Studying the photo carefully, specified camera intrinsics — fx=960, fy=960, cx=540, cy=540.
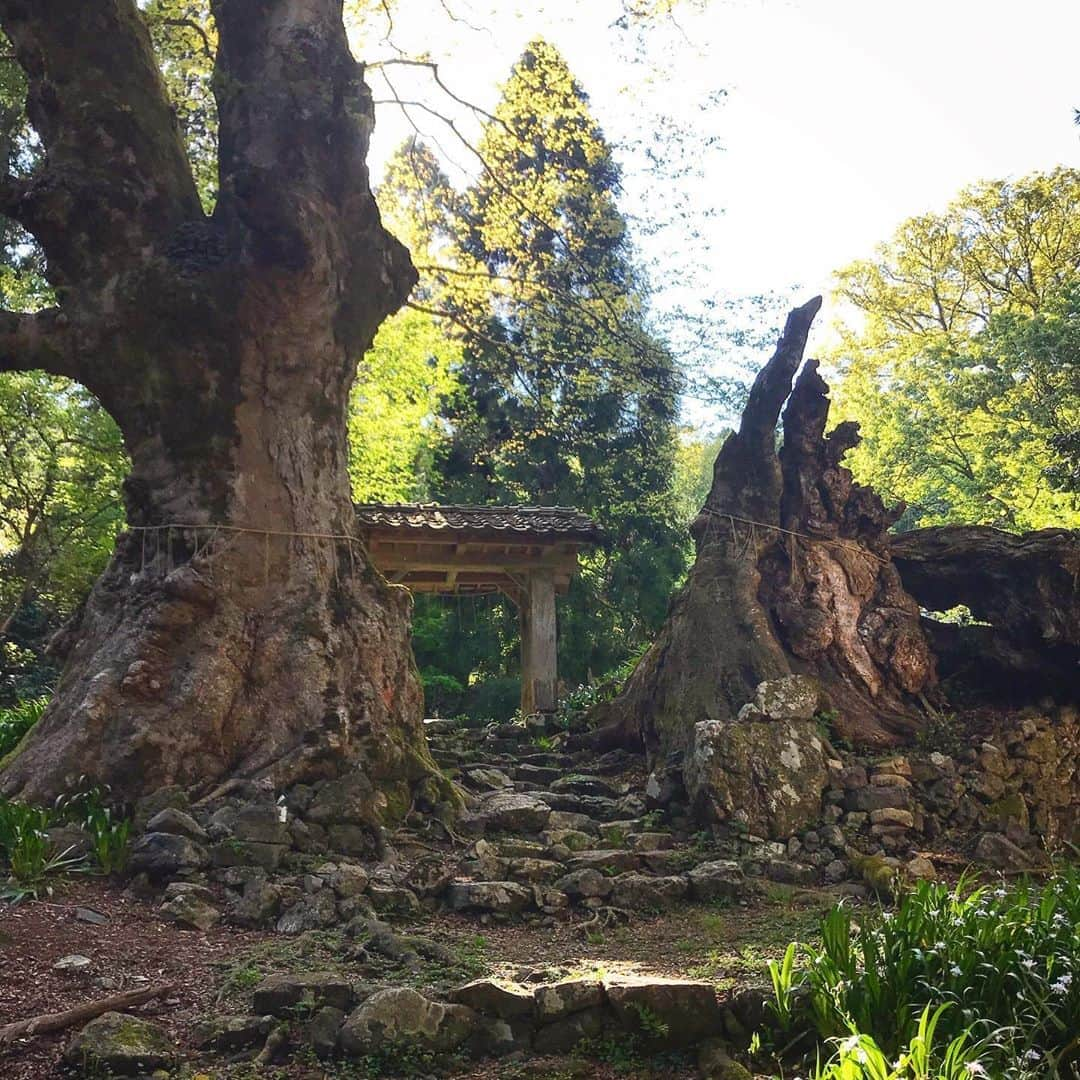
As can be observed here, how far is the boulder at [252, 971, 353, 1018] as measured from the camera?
346 centimetres

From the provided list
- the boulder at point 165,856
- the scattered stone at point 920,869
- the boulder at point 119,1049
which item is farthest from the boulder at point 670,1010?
the scattered stone at point 920,869

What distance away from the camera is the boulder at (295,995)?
11.3 feet

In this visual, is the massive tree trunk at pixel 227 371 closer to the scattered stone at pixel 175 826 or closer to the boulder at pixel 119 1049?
the scattered stone at pixel 175 826

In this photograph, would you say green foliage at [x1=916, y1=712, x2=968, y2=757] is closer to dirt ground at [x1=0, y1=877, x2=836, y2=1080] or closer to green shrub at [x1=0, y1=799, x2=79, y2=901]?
dirt ground at [x1=0, y1=877, x2=836, y2=1080]

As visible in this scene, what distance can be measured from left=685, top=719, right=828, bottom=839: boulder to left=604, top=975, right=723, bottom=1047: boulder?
11.0 ft

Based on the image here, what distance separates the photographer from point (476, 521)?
12.2 meters

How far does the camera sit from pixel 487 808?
7.07 metres

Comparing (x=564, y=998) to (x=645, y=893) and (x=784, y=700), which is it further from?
(x=784, y=700)

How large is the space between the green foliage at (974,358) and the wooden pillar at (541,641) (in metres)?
8.89

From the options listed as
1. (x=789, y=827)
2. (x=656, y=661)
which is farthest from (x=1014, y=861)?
(x=656, y=661)

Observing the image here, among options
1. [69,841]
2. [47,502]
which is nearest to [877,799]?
[69,841]

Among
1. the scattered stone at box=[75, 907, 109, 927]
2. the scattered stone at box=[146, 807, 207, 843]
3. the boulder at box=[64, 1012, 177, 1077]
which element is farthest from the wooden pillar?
the boulder at box=[64, 1012, 177, 1077]

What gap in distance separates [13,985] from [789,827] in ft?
16.0

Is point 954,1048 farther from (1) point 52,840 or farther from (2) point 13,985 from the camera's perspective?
(1) point 52,840
